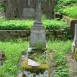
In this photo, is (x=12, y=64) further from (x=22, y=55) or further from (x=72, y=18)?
(x=72, y=18)

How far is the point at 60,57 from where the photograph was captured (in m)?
8.04

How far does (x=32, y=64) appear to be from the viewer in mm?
6188

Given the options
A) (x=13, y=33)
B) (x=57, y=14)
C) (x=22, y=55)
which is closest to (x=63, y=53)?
(x=22, y=55)

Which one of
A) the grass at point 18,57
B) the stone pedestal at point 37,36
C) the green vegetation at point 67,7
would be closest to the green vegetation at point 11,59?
the grass at point 18,57

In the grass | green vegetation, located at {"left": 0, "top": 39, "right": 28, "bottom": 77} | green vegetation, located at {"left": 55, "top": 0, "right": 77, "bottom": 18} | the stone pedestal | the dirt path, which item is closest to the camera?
the dirt path

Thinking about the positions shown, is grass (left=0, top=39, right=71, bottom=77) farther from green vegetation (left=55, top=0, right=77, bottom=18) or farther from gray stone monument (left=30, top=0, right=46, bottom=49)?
green vegetation (left=55, top=0, right=77, bottom=18)

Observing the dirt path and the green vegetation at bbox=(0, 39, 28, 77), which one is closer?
the dirt path

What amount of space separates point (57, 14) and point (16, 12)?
313 centimetres

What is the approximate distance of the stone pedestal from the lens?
8.38 m

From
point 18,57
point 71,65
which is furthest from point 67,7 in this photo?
point 71,65

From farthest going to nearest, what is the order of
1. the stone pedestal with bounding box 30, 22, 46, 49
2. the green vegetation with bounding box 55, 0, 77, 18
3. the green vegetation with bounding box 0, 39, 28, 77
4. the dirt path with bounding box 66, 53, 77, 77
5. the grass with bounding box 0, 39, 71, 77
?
the green vegetation with bounding box 55, 0, 77, 18 → the stone pedestal with bounding box 30, 22, 46, 49 → the green vegetation with bounding box 0, 39, 28, 77 → the grass with bounding box 0, 39, 71, 77 → the dirt path with bounding box 66, 53, 77, 77

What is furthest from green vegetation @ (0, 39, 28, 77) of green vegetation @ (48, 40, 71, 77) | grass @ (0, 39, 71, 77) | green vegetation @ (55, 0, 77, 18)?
green vegetation @ (55, 0, 77, 18)

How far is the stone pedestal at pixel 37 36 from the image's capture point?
8.38 meters

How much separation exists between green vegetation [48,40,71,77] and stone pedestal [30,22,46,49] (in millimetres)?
478
